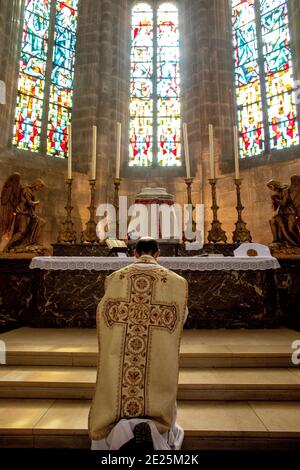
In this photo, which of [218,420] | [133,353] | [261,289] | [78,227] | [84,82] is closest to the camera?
[133,353]

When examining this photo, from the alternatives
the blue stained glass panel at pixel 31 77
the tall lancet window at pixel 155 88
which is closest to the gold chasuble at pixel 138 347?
the blue stained glass panel at pixel 31 77

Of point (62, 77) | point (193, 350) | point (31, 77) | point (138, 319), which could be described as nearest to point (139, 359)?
point (138, 319)

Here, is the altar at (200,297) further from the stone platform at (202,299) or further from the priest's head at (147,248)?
the priest's head at (147,248)

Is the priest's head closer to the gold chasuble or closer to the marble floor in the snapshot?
the gold chasuble

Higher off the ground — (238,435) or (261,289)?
(261,289)

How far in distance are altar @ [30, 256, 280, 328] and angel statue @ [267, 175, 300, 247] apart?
73 cm

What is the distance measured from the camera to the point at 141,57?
1003 cm

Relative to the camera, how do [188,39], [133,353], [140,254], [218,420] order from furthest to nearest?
1. [188,39]
2. [218,420]
3. [140,254]
4. [133,353]

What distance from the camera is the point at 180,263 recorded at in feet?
12.5

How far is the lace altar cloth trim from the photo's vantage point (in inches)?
148

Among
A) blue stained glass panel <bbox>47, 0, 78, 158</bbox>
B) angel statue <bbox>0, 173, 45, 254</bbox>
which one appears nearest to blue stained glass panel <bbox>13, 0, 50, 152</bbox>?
blue stained glass panel <bbox>47, 0, 78, 158</bbox>

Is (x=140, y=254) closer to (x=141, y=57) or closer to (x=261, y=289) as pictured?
(x=261, y=289)

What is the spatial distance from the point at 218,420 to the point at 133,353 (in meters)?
0.89

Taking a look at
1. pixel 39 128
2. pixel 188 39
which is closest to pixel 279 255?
pixel 39 128
